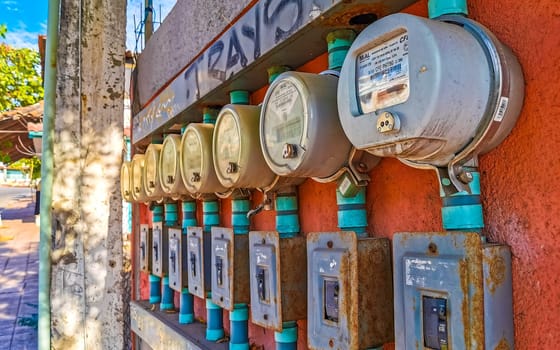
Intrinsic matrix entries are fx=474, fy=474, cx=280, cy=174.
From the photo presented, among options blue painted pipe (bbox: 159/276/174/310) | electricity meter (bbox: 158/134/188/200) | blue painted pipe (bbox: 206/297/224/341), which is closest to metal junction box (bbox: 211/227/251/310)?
blue painted pipe (bbox: 206/297/224/341)

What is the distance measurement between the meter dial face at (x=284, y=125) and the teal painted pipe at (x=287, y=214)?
1.08 ft

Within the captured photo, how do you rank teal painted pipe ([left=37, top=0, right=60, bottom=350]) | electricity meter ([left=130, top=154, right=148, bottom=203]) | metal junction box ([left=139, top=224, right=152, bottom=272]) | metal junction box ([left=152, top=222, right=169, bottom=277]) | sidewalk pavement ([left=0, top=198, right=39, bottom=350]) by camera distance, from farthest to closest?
sidewalk pavement ([left=0, top=198, right=39, bottom=350]) → metal junction box ([left=139, top=224, right=152, bottom=272]) → electricity meter ([left=130, top=154, right=148, bottom=203]) → metal junction box ([left=152, top=222, right=169, bottom=277]) → teal painted pipe ([left=37, top=0, right=60, bottom=350])

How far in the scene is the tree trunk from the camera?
2.43 meters

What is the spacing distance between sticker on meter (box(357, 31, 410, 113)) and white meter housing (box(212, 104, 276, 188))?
2.17 ft

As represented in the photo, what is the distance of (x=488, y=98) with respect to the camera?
3.38 ft

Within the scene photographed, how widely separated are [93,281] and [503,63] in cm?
223

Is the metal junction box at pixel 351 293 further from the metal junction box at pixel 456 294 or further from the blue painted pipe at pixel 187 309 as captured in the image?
the blue painted pipe at pixel 187 309

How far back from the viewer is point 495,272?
1042 millimetres

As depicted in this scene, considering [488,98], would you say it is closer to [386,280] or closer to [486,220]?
[486,220]

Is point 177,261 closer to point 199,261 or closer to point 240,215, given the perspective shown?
point 199,261

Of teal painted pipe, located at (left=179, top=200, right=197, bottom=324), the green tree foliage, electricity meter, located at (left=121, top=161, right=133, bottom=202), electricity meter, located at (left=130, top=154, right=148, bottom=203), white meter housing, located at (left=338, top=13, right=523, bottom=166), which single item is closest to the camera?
white meter housing, located at (left=338, top=13, right=523, bottom=166)

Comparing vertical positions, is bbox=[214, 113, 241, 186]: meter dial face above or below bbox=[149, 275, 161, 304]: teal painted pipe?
above

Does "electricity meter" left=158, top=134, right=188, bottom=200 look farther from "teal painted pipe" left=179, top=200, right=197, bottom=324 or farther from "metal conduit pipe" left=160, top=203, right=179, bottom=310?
"metal conduit pipe" left=160, top=203, right=179, bottom=310

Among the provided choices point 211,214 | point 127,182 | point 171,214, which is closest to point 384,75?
point 211,214
